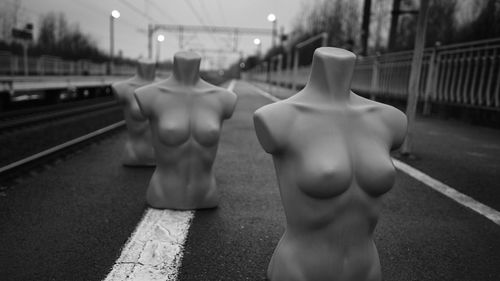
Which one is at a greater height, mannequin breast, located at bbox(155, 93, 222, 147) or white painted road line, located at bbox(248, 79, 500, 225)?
mannequin breast, located at bbox(155, 93, 222, 147)

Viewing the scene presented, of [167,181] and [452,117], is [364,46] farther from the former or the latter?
[167,181]

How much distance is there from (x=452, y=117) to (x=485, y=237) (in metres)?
8.64

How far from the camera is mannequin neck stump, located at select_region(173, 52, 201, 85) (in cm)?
351

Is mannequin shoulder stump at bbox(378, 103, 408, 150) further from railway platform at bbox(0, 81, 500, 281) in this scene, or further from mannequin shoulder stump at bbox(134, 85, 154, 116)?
mannequin shoulder stump at bbox(134, 85, 154, 116)

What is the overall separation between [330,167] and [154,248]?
146 cm

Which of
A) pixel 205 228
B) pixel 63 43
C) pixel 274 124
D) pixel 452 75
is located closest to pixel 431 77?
pixel 452 75

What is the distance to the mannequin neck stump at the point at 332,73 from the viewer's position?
76.0 inches

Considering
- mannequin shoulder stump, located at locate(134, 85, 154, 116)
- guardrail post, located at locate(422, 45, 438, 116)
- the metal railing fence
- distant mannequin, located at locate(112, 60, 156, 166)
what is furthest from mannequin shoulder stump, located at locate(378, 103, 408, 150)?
guardrail post, located at locate(422, 45, 438, 116)

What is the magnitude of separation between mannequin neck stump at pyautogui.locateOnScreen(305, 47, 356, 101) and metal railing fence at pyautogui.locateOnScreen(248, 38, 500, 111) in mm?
7932

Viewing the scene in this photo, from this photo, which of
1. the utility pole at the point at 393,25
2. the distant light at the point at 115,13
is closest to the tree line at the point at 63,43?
the distant light at the point at 115,13

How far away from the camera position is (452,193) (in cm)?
419

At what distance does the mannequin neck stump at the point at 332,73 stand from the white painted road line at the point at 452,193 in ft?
7.52

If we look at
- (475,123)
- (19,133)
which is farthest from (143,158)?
(475,123)

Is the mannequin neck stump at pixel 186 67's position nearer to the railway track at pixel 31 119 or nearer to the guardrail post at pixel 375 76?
the railway track at pixel 31 119
